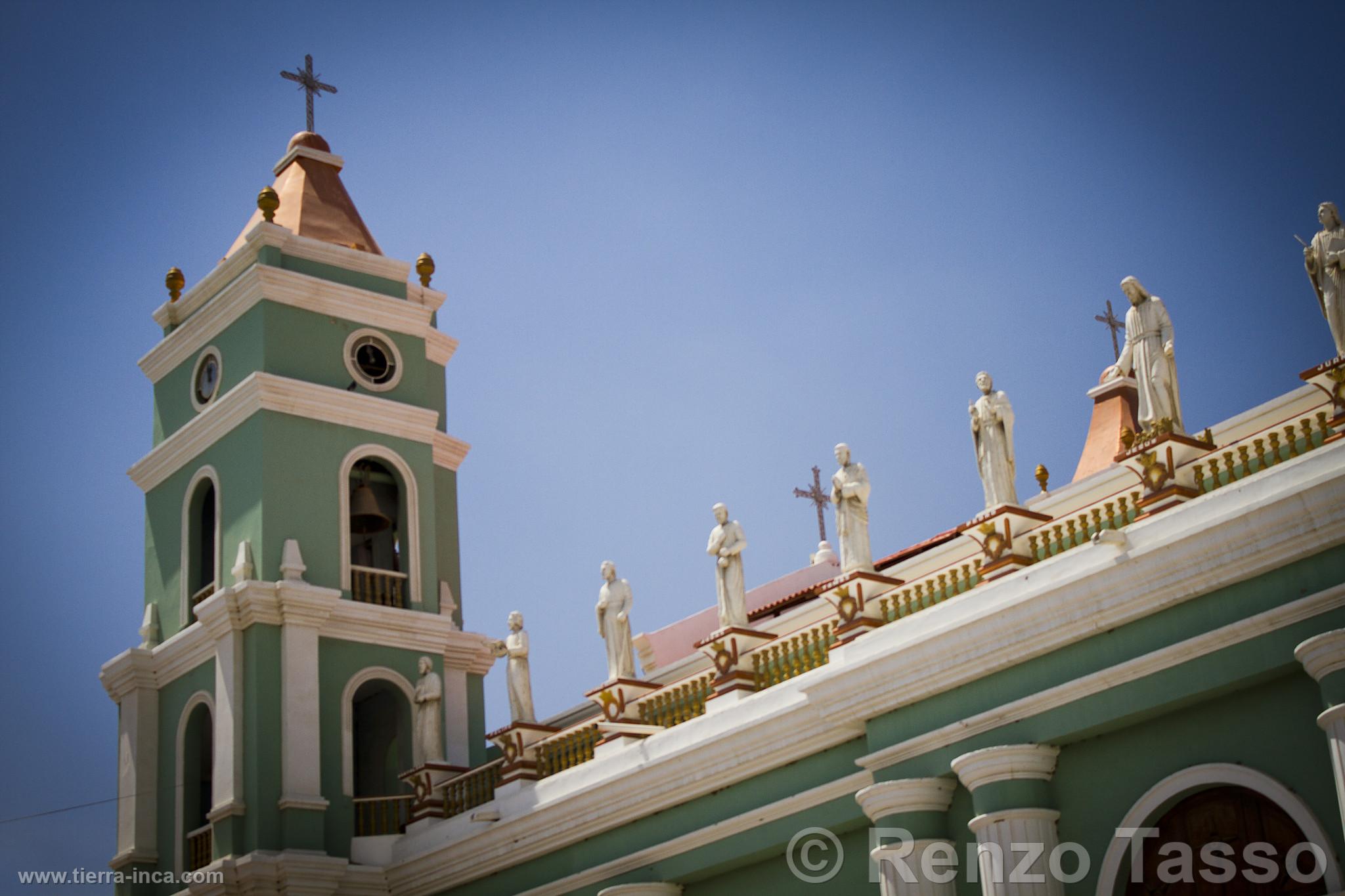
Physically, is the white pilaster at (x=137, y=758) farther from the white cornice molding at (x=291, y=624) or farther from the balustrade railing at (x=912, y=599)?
the balustrade railing at (x=912, y=599)

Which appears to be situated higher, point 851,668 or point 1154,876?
point 851,668

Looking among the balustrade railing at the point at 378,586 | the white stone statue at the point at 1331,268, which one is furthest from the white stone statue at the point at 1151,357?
the balustrade railing at the point at 378,586

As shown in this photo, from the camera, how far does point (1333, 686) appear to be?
12.7 meters

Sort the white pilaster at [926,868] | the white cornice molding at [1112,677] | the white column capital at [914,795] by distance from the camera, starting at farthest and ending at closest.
Answer: 1. the white column capital at [914,795]
2. the white pilaster at [926,868]
3. the white cornice molding at [1112,677]

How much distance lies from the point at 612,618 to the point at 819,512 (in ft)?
28.9

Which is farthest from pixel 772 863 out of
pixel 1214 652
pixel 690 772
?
pixel 1214 652

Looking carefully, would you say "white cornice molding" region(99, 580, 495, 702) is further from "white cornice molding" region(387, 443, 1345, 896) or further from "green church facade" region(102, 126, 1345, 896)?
"white cornice molding" region(387, 443, 1345, 896)

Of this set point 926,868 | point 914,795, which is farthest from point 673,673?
point 926,868

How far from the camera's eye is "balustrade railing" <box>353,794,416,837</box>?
21516mm

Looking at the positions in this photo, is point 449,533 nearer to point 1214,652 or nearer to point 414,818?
point 414,818

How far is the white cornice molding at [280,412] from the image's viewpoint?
22.7m

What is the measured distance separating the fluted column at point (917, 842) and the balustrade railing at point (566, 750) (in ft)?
14.2

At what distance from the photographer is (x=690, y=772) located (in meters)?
17.5

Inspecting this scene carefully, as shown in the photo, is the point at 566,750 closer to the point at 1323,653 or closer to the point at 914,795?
the point at 914,795
